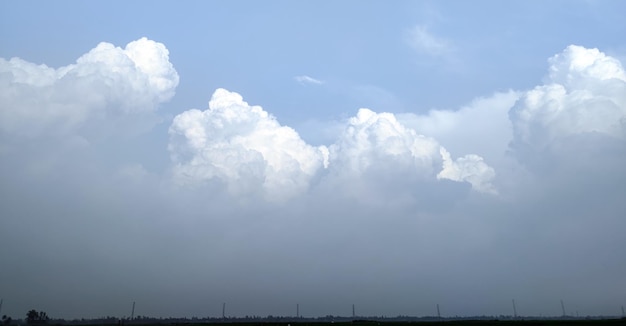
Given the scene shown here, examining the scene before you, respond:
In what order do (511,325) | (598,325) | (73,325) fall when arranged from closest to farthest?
(598,325)
(511,325)
(73,325)

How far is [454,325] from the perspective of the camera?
161500 millimetres

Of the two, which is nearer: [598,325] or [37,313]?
[598,325]

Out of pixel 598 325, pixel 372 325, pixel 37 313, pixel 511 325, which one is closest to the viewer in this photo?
pixel 598 325

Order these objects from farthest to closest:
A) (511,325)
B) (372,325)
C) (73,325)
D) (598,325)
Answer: (372,325) → (73,325) → (511,325) → (598,325)

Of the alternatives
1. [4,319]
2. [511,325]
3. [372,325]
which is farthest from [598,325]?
[4,319]

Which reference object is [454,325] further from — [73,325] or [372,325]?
[73,325]

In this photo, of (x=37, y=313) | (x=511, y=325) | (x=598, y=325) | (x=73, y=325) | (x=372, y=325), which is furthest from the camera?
(x=37, y=313)

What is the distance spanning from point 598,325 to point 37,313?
21111cm

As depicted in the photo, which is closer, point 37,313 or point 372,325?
point 372,325

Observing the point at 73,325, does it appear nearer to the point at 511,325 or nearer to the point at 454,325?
the point at 454,325

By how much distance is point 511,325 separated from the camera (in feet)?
483

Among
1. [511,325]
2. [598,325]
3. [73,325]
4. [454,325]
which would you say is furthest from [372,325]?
[73,325]

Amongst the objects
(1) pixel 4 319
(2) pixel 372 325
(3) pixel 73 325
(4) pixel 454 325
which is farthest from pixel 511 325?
(1) pixel 4 319

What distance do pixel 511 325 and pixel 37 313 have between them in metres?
188
